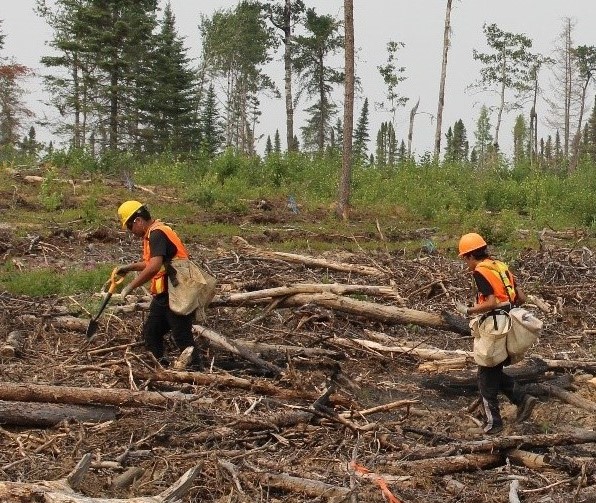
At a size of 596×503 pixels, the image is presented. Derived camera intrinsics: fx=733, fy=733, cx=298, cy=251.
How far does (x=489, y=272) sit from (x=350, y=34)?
11.7m

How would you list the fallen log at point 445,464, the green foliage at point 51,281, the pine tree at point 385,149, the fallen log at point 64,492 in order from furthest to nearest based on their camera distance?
the pine tree at point 385,149, the green foliage at point 51,281, the fallen log at point 445,464, the fallen log at point 64,492

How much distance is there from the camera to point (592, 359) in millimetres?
7172

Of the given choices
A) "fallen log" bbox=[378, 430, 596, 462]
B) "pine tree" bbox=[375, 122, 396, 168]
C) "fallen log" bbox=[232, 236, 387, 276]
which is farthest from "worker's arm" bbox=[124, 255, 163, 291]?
"pine tree" bbox=[375, 122, 396, 168]

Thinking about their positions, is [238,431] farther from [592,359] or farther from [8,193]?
[8,193]

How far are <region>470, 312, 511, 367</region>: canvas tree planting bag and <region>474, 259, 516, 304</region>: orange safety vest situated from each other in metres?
0.15

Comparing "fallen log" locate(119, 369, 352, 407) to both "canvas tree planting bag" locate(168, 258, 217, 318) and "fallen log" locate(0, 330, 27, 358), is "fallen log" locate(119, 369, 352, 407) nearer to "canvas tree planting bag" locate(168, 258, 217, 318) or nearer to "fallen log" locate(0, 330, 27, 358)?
"canvas tree planting bag" locate(168, 258, 217, 318)

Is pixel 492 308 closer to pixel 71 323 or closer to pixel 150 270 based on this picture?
pixel 150 270

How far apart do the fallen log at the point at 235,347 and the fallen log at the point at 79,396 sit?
1221mm

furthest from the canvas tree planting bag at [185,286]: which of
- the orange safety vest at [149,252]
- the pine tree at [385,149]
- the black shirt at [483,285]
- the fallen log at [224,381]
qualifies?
the pine tree at [385,149]

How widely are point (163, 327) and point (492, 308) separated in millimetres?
2853

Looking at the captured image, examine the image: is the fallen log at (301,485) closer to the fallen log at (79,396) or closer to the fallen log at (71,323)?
the fallen log at (79,396)

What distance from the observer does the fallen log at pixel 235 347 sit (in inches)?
249

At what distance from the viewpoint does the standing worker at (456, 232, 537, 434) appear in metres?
5.41

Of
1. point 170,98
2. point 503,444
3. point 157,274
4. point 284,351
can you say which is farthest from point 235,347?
point 170,98
